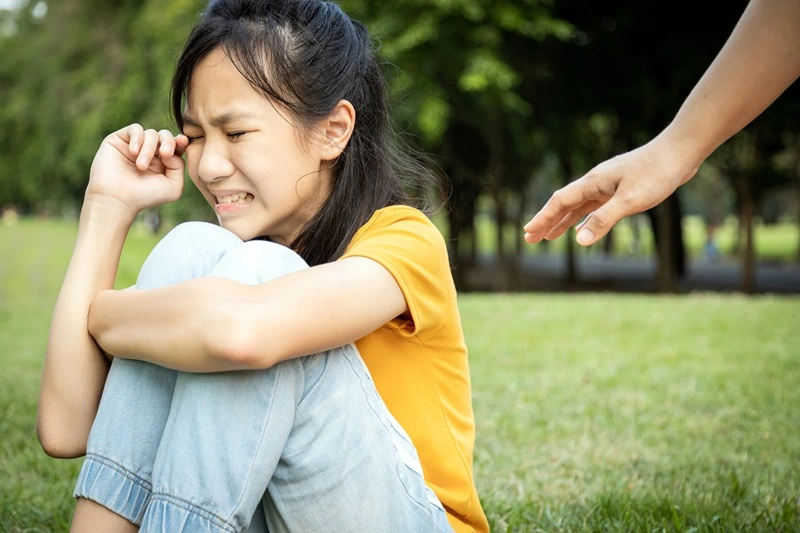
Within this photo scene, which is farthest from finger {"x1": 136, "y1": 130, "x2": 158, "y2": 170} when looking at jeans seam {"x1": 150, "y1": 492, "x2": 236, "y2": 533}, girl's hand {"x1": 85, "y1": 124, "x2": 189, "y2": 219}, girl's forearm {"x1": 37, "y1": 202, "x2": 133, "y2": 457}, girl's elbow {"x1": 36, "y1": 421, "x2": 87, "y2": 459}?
jeans seam {"x1": 150, "y1": 492, "x2": 236, "y2": 533}

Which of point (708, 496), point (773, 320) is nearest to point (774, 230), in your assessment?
point (773, 320)

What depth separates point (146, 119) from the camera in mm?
14125

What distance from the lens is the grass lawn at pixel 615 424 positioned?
8.10 ft

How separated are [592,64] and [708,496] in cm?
1335

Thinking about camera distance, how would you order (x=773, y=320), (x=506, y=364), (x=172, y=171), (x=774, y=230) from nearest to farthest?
(x=172, y=171) → (x=506, y=364) → (x=773, y=320) → (x=774, y=230)

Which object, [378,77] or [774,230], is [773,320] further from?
[774,230]

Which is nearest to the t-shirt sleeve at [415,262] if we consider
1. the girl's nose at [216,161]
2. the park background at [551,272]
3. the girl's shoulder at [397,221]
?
the girl's shoulder at [397,221]

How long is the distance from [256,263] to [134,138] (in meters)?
0.73

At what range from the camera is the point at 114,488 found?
1.59m

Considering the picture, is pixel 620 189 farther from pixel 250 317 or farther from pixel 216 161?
pixel 216 161

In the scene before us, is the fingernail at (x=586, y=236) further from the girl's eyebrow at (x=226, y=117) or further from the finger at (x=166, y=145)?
the finger at (x=166, y=145)

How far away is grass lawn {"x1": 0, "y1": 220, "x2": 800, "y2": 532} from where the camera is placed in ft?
8.10

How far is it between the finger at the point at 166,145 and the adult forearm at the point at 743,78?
125 cm

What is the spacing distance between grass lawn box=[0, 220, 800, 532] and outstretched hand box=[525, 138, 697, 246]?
3.33 feet
